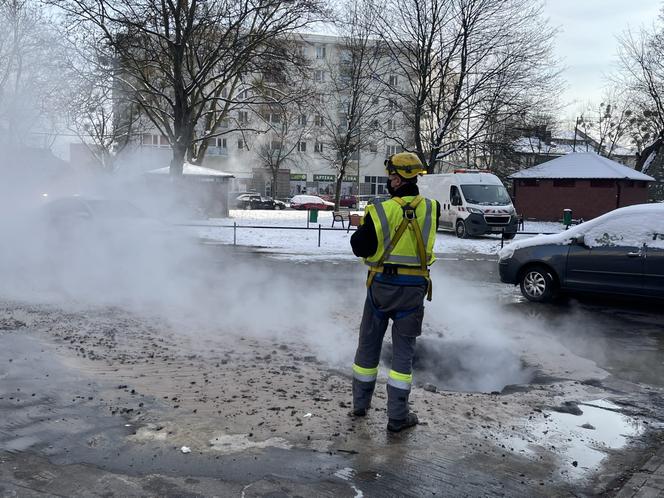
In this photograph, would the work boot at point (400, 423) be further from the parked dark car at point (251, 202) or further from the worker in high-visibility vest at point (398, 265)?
the parked dark car at point (251, 202)

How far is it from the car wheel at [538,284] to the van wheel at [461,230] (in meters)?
12.7

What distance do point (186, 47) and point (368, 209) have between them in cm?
2052

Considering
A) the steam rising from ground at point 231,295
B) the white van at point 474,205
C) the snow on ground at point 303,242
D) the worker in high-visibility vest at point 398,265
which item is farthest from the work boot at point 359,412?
the white van at point 474,205

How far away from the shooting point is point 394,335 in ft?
13.3

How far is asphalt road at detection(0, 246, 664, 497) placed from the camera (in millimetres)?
3250

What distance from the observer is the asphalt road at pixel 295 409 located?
10.7ft

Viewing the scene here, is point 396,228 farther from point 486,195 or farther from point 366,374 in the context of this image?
point 486,195

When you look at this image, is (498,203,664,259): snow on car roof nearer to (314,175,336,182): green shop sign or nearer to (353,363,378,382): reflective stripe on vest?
(353,363,378,382): reflective stripe on vest

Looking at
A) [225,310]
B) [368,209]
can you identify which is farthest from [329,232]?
[368,209]

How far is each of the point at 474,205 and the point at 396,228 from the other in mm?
18822

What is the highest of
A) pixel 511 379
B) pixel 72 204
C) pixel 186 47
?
pixel 186 47

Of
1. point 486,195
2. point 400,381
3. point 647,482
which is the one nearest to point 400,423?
point 400,381

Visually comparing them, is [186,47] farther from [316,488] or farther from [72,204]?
[316,488]

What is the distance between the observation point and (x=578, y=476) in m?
3.42
